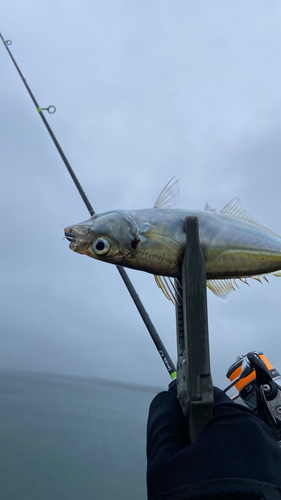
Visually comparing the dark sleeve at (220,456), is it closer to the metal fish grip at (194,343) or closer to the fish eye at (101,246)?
the metal fish grip at (194,343)

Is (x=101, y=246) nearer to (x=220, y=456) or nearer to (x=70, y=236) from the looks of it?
(x=70, y=236)

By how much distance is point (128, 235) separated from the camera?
1.92 metres

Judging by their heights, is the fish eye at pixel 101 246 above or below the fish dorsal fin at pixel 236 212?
below

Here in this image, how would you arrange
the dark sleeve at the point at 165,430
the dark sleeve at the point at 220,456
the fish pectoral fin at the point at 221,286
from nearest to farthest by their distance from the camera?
the dark sleeve at the point at 220,456 < the dark sleeve at the point at 165,430 < the fish pectoral fin at the point at 221,286

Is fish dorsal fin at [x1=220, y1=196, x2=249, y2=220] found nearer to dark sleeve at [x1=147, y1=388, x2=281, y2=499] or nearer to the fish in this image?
the fish

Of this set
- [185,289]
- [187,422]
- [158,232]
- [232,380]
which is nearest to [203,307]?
A: [185,289]

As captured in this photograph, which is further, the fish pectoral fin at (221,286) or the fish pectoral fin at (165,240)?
the fish pectoral fin at (221,286)

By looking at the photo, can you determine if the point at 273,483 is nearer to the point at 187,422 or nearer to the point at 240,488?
the point at 240,488

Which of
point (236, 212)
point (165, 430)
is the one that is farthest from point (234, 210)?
point (165, 430)

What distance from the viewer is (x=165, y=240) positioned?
6.47 ft

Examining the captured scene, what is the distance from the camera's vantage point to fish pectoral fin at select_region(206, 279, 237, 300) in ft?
7.15

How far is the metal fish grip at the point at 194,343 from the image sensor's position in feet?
5.79

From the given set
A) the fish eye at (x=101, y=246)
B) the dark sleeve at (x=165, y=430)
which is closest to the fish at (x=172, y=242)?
the fish eye at (x=101, y=246)

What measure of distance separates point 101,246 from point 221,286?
850mm
